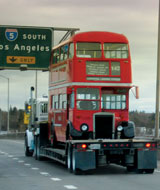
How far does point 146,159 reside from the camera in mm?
21078

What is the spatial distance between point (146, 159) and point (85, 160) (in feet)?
6.67

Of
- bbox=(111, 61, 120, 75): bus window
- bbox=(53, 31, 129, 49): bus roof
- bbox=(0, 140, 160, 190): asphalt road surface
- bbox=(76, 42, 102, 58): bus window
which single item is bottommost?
bbox=(0, 140, 160, 190): asphalt road surface

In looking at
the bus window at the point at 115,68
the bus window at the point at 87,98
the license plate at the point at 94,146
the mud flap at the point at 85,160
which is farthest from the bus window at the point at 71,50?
the mud flap at the point at 85,160

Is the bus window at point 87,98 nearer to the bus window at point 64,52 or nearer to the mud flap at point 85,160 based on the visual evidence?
the bus window at point 64,52

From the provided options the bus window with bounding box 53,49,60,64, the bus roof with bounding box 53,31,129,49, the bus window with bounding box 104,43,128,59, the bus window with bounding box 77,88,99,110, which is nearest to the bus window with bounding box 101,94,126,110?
the bus window with bounding box 77,88,99,110

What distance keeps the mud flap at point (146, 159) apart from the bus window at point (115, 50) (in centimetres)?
336

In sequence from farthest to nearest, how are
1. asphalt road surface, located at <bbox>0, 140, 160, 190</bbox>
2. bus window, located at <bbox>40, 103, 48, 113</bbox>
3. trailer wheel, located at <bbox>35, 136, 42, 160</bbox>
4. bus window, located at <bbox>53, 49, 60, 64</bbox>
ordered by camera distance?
1. bus window, located at <bbox>40, 103, 48, 113</bbox>
2. trailer wheel, located at <bbox>35, 136, 42, 160</bbox>
3. bus window, located at <bbox>53, 49, 60, 64</bbox>
4. asphalt road surface, located at <bbox>0, 140, 160, 190</bbox>

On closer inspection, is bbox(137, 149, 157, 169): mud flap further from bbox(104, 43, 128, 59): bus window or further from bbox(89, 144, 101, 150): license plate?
bbox(104, 43, 128, 59): bus window

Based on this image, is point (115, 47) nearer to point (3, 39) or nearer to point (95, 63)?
point (95, 63)

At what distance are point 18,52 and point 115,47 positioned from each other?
1567 cm

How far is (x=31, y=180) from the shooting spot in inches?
721

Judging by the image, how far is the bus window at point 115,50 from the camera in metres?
22.3

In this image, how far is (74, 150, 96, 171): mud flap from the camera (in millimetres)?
20422

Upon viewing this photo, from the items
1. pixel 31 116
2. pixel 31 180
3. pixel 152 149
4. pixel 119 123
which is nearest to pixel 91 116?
Result: pixel 119 123
